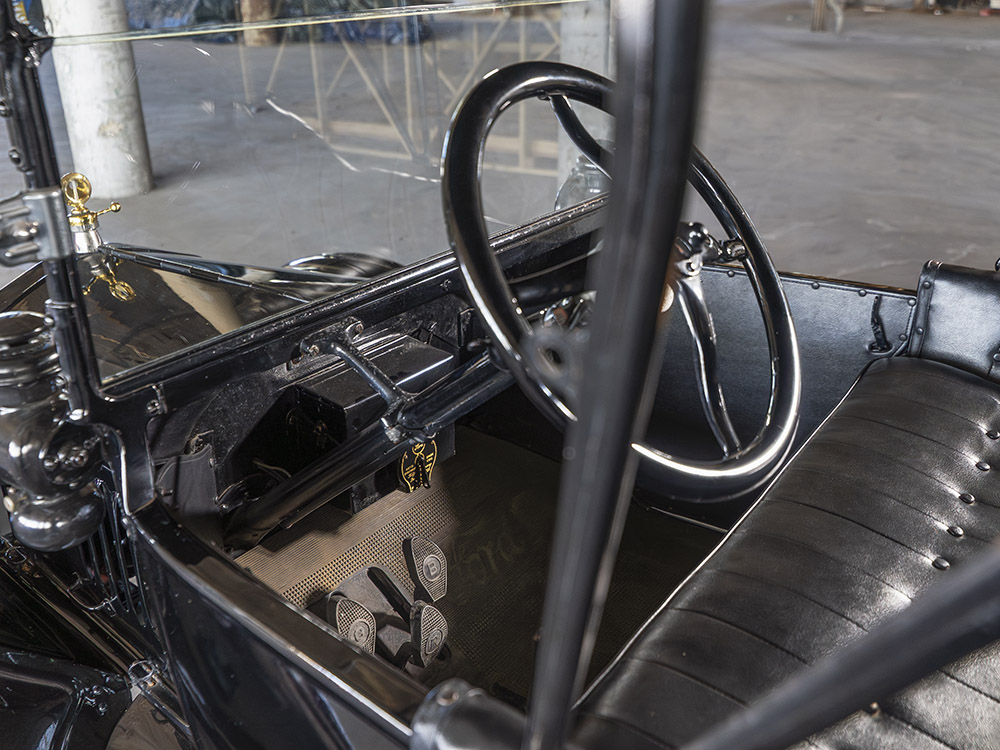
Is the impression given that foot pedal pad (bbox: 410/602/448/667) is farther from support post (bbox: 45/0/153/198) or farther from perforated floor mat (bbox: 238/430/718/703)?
support post (bbox: 45/0/153/198)

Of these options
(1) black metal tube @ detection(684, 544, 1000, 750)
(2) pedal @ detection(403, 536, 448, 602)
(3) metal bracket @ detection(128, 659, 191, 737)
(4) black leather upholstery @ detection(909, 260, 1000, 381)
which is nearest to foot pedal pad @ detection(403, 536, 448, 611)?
(2) pedal @ detection(403, 536, 448, 602)

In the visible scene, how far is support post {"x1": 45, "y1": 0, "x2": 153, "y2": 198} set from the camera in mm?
1004

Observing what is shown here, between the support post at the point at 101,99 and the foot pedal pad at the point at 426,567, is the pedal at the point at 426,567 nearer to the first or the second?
the foot pedal pad at the point at 426,567

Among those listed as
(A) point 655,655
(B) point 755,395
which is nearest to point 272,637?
(A) point 655,655

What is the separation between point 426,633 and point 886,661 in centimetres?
135

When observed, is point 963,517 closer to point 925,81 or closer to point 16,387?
point 16,387

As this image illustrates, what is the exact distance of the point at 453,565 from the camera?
1791mm

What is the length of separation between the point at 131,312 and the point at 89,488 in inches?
9.7

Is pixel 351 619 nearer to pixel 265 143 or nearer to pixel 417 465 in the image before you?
pixel 417 465

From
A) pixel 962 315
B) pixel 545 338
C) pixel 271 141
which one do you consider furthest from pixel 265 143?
pixel 962 315

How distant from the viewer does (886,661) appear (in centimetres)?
36

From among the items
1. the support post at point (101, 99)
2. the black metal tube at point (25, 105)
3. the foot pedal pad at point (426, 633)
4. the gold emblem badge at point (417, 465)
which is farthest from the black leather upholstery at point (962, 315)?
the black metal tube at point (25, 105)

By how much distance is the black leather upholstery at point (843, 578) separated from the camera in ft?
3.17

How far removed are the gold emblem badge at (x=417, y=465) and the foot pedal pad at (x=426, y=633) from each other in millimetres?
238
